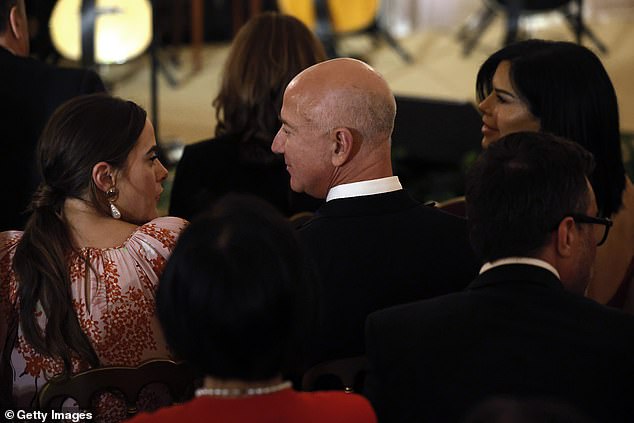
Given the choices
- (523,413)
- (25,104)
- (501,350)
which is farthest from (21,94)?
(523,413)

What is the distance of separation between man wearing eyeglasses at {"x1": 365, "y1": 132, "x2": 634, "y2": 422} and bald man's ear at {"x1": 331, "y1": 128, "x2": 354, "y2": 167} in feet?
2.05

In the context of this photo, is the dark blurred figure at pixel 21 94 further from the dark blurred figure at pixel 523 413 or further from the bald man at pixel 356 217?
Result: the dark blurred figure at pixel 523 413

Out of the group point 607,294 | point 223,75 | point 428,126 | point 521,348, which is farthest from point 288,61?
point 428,126

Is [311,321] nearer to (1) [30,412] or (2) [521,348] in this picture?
(2) [521,348]

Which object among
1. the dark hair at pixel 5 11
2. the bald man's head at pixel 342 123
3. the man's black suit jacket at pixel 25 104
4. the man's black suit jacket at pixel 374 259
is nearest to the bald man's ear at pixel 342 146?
the bald man's head at pixel 342 123

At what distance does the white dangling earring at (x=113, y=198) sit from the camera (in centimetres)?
225

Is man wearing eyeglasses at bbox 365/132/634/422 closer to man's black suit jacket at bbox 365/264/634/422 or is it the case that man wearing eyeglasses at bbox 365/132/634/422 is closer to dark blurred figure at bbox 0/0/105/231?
man's black suit jacket at bbox 365/264/634/422

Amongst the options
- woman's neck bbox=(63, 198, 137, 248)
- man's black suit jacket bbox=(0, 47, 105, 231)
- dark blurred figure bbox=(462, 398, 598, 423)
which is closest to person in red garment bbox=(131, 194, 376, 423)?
dark blurred figure bbox=(462, 398, 598, 423)

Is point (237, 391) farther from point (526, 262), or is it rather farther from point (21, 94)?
point (21, 94)

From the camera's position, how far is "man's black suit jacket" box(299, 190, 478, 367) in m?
2.13

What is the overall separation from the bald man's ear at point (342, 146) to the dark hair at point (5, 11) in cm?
97

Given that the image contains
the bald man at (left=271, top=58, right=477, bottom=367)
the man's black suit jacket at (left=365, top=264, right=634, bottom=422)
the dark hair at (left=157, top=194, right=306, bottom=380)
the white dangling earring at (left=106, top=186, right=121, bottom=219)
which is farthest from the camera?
the white dangling earring at (left=106, top=186, right=121, bottom=219)

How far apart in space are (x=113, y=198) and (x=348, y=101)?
0.55 m

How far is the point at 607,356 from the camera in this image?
159cm
